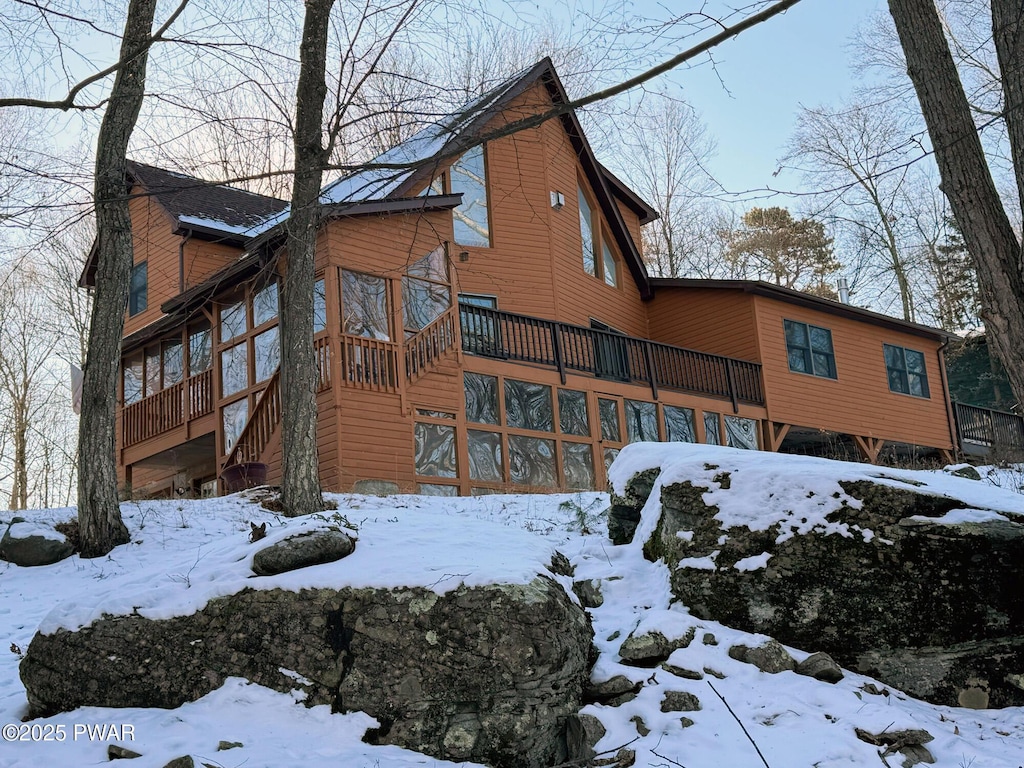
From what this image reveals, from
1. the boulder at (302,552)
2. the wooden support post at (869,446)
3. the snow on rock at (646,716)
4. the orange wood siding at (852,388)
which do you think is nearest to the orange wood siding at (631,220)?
the orange wood siding at (852,388)

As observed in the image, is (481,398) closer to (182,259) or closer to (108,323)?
(108,323)

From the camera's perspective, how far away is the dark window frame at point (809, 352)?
65.2ft

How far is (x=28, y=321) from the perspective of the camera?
27.0 m

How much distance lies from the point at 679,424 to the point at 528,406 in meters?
3.82

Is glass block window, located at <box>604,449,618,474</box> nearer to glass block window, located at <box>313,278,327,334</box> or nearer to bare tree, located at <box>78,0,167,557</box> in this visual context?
glass block window, located at <box>313,278,327,334</box>

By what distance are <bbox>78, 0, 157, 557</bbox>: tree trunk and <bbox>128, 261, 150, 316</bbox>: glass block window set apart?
Answer: 9.80m

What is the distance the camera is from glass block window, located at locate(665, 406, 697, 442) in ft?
57.1

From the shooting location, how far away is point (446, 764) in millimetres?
4824

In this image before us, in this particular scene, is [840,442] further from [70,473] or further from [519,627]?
[70,473]

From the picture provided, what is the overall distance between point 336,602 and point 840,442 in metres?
17.6

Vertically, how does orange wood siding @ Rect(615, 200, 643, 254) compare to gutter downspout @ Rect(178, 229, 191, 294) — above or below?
above

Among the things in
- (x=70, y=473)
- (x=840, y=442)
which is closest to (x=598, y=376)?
(x=840, y=442)

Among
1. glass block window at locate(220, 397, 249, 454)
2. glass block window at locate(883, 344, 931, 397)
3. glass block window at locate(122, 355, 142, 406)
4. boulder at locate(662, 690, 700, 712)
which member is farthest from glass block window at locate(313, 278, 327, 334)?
glass block window at locate(883, 344, 931, 397)

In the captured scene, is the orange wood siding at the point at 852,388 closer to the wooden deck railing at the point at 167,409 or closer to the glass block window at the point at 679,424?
the glass block window at the point at 679,424
